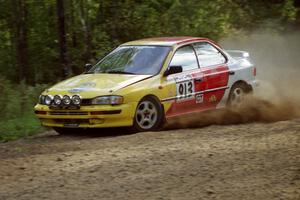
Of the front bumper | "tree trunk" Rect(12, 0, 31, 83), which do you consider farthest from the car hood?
"tree trunk" Rect(12, 0, 31, 83)

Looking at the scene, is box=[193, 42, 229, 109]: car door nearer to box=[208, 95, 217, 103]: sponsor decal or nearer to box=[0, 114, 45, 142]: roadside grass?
box=[208, 95, 217, 103]: sponsor decal

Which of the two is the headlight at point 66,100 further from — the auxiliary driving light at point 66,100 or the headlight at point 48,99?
the headlight at point 48,99

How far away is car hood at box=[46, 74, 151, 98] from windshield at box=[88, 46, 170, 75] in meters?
0.28

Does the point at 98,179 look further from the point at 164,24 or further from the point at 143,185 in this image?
the point at 164,24

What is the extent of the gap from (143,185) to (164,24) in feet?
52.8

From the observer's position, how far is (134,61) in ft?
38.0

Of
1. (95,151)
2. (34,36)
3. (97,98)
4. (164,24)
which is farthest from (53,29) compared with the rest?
(95,151)

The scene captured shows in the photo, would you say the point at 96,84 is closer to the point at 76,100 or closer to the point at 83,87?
the point at 83,87

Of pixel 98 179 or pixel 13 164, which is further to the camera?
pixel 13 164

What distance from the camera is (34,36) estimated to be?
23.3 m

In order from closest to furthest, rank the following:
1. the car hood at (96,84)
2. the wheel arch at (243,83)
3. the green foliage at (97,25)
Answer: the car hood at (96,84)
the wheel arch at (243,83)
the green foliage at (97,25)

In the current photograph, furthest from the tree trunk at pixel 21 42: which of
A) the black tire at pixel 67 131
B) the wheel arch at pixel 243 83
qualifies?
the black tire at pixel 67 131

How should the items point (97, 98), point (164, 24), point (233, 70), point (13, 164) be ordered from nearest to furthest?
point (13, 164) < point (97, 98) < point (233, 70) < point (164, 24)

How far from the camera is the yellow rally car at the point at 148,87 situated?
10.4 m
